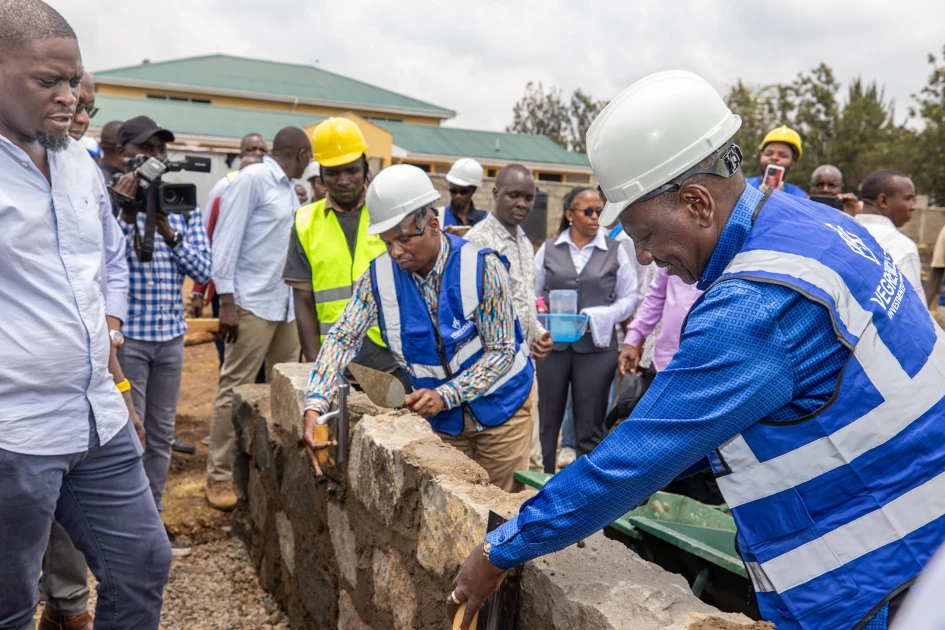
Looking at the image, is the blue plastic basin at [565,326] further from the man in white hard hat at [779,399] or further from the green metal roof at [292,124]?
the green metal roof at [292,124]

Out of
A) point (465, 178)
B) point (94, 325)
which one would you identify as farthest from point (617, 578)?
point (465, 178)

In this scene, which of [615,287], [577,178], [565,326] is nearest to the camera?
[565,326]

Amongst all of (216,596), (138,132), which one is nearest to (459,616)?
(216,596)

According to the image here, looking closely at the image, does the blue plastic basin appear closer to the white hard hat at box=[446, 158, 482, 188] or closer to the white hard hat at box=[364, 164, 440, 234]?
the white hard hat at box=[446, 158, 482, 188]

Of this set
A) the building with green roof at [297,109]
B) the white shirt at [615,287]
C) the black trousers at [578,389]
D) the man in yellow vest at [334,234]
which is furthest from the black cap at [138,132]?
the building with green roof at [297,109]

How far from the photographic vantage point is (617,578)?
1.93m

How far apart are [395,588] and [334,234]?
2206 mm

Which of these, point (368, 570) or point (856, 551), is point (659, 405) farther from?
point (368, 570)

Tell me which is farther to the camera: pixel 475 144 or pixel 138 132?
pixel 475 144

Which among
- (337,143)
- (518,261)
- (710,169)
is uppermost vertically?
(337,143)

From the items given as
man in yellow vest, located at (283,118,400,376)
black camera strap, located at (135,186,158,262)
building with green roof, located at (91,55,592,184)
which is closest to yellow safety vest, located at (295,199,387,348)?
man in yellow vest, located at (283,118,400,376)

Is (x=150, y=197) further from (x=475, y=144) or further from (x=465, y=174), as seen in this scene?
(x=475, y=144)

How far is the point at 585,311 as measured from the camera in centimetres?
520

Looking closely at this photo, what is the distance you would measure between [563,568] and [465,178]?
4.44 meters
